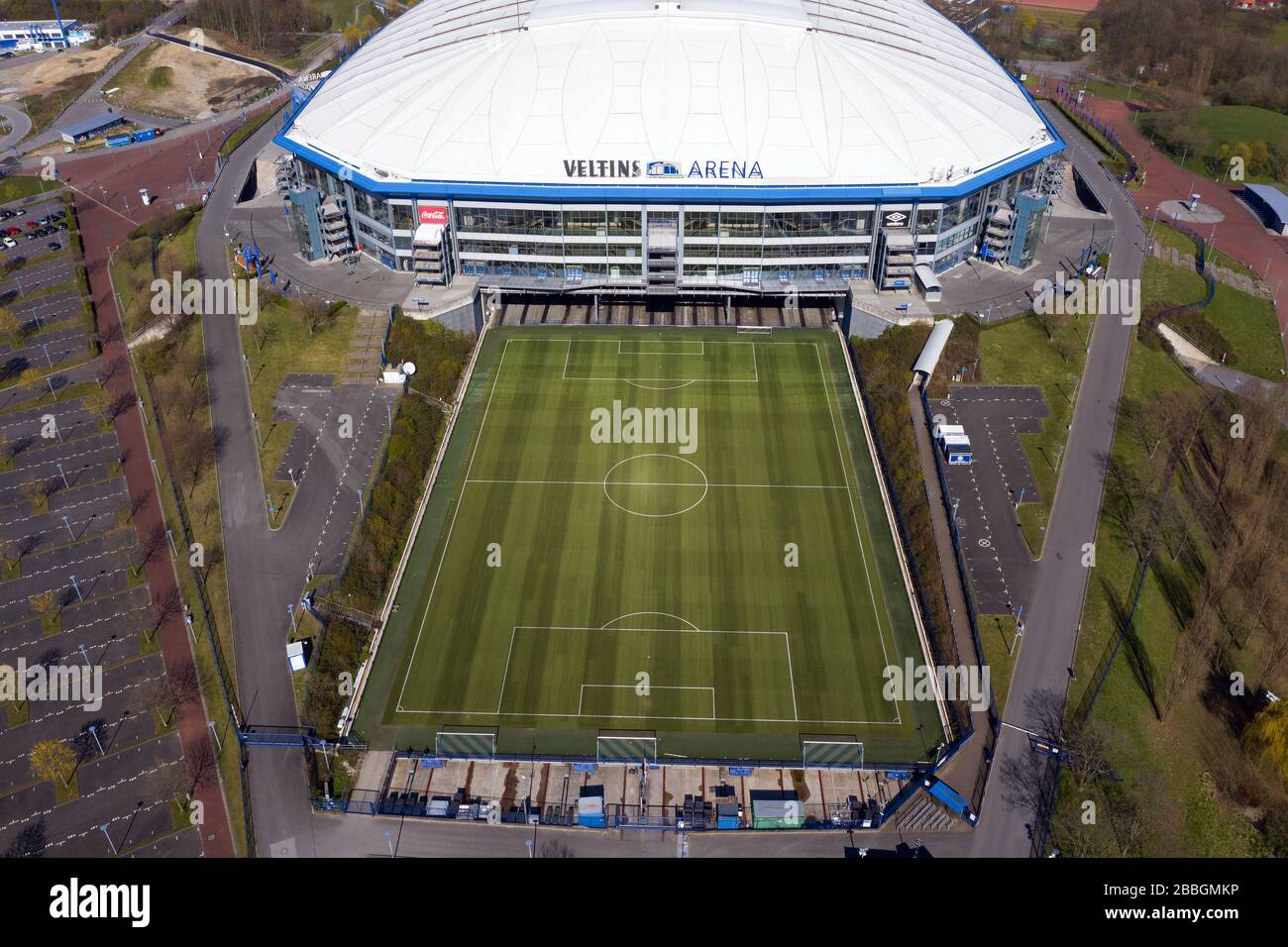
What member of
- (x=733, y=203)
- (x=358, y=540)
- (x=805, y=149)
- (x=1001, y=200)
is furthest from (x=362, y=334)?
(x=1001, y=200)

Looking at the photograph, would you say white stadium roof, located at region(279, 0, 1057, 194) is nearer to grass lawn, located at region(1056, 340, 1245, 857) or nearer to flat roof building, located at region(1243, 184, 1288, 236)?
flat roof building, located at region(1243, 184, 1288, 236)

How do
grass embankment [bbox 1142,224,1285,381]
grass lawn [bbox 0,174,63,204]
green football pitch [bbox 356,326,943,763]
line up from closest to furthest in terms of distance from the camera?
green football pitch [bbox 356,326,943,763] < grass embankment [bbox 1142,224,1285,381] < grass lawn [bbox 0,174,63,204]

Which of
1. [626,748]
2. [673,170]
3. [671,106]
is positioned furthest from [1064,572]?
[671,106]

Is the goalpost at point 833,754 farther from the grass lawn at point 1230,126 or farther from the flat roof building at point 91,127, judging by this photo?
the flat roof building at point 91,127

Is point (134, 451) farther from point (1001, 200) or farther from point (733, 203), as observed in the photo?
point (1001, 200)

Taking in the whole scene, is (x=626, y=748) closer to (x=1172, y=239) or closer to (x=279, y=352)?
(x=279, y=352)

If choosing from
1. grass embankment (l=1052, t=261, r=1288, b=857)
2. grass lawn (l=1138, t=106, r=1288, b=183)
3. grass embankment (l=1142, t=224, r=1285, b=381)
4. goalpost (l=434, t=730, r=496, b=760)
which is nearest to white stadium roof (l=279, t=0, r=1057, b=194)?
grass embankment (l=1142, t=224, r=1285, b=381)
